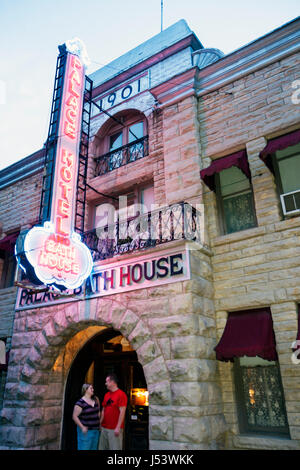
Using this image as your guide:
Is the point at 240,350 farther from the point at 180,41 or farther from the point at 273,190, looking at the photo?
the point at 180,41

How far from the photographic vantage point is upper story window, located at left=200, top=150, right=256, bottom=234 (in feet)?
27.3

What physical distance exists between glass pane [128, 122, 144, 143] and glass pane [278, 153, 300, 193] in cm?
499

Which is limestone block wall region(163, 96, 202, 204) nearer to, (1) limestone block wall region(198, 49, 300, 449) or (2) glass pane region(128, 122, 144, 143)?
(1) limestone block wall region(198, 49, 300, 449)

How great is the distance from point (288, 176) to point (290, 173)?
0.08m

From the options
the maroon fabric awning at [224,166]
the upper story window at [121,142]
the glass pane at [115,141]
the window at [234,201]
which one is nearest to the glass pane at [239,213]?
the window at [234,201]

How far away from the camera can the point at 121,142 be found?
1199 centimetres

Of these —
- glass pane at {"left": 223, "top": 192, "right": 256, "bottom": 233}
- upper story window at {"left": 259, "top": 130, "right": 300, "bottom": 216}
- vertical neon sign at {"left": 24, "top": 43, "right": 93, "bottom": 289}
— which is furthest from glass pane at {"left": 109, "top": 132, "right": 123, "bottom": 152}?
upper story window at {"left": 259, "top": 130, "right": 300, "bottom": 216}

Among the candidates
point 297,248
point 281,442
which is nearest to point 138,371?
point 281,442

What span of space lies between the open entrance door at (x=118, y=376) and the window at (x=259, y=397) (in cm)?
269

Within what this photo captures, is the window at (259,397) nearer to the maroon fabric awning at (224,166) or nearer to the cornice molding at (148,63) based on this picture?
the maroon fabric awning at (224,166)

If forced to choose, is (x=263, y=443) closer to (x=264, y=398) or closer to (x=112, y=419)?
(x=264, y=398)

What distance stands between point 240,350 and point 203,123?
6030mm

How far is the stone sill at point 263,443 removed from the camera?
6.25m

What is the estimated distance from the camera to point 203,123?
964 centimetres
